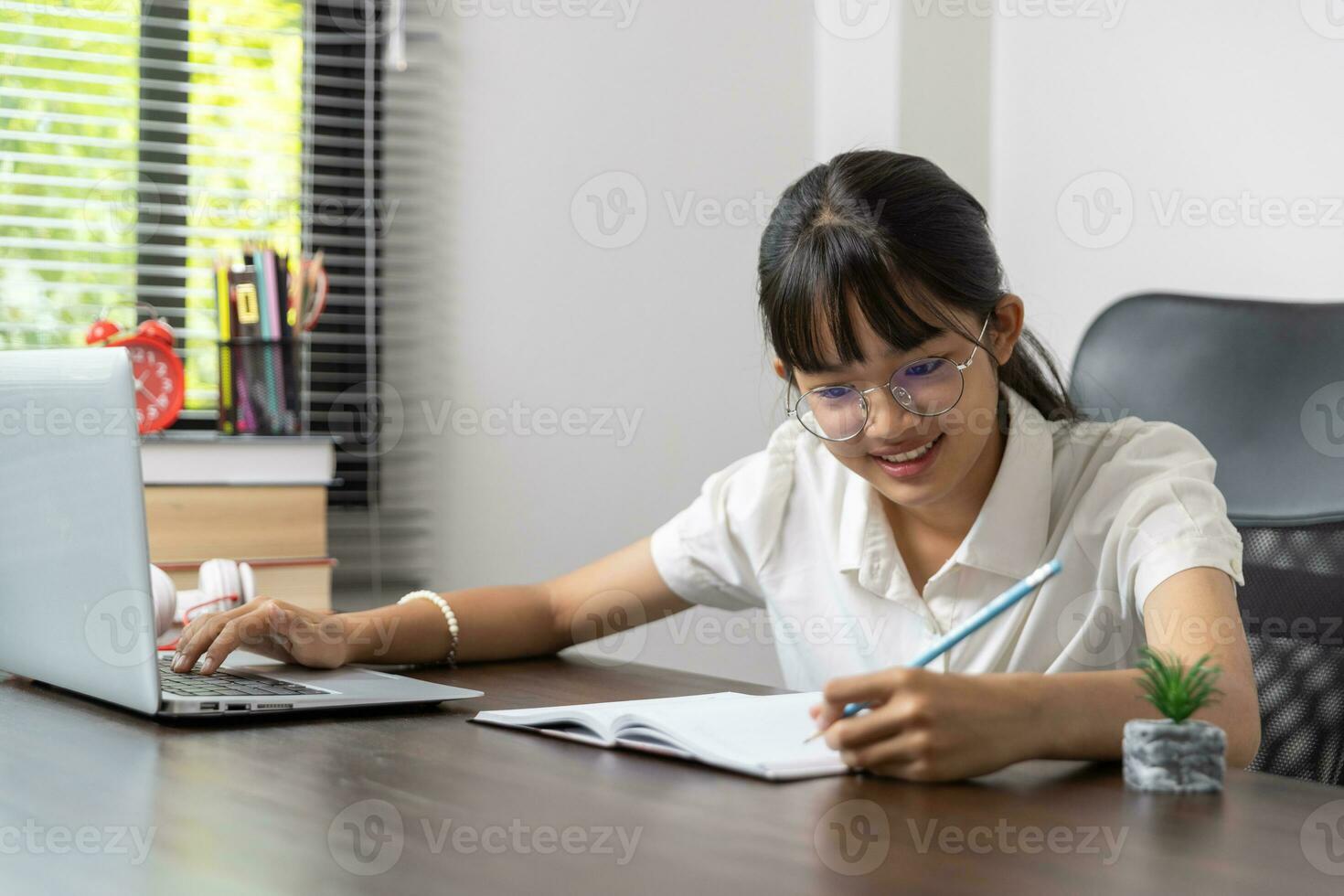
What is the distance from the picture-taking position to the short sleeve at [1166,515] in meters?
1.02

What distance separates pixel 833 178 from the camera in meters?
1.17

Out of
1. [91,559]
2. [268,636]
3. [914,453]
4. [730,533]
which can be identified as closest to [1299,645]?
[914,453]

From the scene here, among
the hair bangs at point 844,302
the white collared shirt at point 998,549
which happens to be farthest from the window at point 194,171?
the hair bangs at point 844,302

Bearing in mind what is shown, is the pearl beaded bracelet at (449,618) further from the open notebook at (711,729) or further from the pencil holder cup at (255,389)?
the pencil holder cup at (255,389)

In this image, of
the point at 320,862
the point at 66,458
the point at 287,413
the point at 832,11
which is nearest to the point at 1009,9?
the point at 832,11

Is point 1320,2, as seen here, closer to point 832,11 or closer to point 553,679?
point 832,11

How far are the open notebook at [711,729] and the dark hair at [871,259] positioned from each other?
0.31 m

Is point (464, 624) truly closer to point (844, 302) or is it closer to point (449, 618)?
point (449, 618)

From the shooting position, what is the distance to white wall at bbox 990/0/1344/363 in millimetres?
1818

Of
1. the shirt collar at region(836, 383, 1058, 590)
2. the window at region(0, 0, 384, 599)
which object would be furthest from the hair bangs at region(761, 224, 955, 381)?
the window at region(0, 0, 384, 599)

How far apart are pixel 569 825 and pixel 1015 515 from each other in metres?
0.65

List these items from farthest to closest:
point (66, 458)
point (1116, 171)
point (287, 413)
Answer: point (1116, 171) < point (287, 413) < point (66, 458)

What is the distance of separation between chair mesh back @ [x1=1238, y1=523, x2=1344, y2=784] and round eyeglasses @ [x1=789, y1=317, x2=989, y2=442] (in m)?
0.39

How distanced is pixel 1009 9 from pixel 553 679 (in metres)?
1.60
